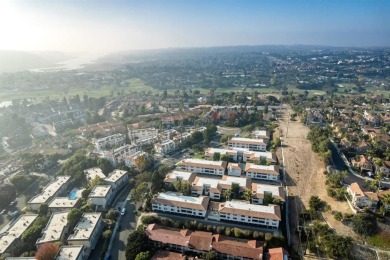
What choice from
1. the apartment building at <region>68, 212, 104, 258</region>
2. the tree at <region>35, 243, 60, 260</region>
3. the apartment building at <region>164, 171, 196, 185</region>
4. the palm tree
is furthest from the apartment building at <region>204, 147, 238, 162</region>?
the tree at <region>35, 243, 60, 260</region>

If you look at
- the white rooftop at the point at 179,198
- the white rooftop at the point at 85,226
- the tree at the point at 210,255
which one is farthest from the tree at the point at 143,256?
the white rooftop at the point at 179,198

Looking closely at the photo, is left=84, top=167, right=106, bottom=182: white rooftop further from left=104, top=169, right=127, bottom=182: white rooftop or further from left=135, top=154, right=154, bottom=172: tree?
left=135, top=154, right=154, bottom=172: tree

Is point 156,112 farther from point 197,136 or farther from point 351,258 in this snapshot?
point 351,258

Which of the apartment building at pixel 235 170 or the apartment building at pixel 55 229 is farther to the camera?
the apartment building at pixel 235 170

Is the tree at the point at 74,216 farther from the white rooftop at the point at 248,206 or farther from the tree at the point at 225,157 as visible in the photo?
the tree at the point at 225,157

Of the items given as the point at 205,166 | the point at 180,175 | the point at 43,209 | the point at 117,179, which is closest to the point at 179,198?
the point at 180,175

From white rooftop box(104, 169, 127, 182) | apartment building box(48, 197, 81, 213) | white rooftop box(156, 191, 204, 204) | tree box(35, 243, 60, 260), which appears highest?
tree box(35, 243, 60, 260)

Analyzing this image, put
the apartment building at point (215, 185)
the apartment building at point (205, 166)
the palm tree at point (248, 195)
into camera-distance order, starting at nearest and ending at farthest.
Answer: the palm tree at point (248, 195) < the apartment building at point (215, 185) < the apartment building at point (205, 166)
